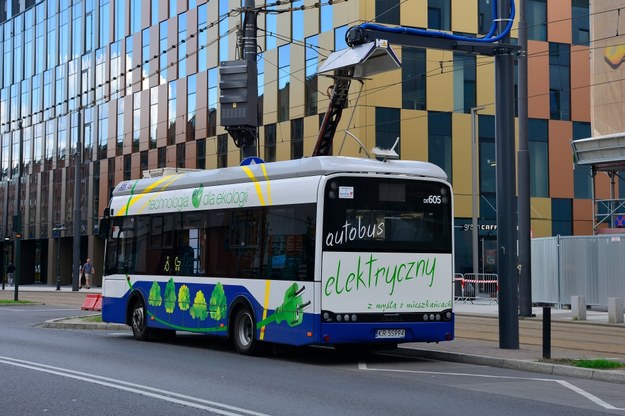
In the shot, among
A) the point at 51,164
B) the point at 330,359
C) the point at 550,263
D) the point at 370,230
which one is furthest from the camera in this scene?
the point at 51,164

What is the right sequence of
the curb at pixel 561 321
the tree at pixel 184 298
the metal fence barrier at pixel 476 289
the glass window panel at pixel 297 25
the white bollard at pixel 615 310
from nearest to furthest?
1. the tree at pixel 184 298
2. the curb at pixel 561 321
3. the white bollard at pixel 615 310
4. the metal fence barrier at pixel 476 289
5. the glass window panel at pixel 297 25

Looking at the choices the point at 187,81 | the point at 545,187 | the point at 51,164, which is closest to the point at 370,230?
the point at 545,187

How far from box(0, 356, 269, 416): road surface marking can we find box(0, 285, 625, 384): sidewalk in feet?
18.6

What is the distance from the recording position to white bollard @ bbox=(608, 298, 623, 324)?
77.2 ft

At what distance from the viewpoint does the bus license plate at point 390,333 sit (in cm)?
1462

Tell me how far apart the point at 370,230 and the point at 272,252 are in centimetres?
171

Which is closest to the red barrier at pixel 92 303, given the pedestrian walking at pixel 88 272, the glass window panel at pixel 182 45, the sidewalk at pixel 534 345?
the sidewalk at pixel 534 345

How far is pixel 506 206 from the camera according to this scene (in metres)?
16.4

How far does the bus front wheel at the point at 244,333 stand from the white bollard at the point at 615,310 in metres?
11.2

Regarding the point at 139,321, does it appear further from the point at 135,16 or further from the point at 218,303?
the point at 135,16

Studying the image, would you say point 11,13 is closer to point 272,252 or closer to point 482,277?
point 482,277

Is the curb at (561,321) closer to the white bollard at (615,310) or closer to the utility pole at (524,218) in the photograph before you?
the white bollard at (615,310)

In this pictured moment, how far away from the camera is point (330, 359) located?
52.3ft

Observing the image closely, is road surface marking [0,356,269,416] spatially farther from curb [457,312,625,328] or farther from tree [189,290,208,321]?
curb [457,312,625,328]
